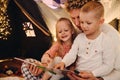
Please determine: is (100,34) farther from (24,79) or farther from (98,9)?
(24,79)

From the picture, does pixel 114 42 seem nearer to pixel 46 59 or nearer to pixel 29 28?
pixel 46 59

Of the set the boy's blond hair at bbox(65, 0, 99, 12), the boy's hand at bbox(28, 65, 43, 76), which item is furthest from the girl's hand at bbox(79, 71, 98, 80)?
the boy's blond hair at bbox(65, 0, 99, 12)

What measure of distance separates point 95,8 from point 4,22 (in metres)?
0.57

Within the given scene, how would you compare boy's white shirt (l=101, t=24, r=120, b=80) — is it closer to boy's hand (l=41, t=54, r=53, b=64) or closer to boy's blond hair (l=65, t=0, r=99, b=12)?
boy's blond hair (l=65, t=0, r=99, b=12)

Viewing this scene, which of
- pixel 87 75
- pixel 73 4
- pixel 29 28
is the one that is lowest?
pixel 87 75

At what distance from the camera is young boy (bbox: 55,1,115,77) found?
1.42 m

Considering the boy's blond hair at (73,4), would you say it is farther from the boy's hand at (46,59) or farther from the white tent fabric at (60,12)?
the boy's hand at (46,59)

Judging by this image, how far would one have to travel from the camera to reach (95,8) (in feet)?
4.59

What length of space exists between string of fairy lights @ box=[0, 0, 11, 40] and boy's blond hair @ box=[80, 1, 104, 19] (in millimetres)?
485

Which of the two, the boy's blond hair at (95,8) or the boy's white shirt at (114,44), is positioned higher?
the boy's blond hair at (95,8)

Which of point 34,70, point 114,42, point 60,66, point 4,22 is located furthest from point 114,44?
point 4,22

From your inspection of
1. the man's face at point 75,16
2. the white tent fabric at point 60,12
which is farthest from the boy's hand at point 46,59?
the man's face at point 75,16

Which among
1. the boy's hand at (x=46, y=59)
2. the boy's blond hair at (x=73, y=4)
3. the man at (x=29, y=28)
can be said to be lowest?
the boy's hand at (x=46, y=59)

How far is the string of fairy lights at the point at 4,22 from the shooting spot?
5.18ft
